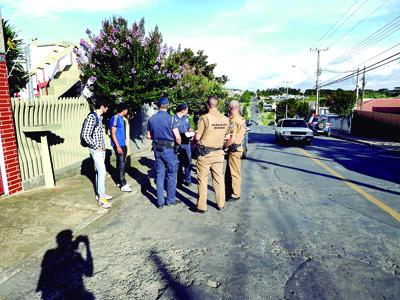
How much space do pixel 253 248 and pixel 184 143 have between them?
3487 millimetres

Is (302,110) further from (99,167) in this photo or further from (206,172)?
→ (99,167)

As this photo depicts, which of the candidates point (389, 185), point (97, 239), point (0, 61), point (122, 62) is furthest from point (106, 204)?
point (389, 185)

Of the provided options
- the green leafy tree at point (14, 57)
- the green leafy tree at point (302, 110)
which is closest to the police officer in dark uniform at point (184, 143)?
the green leafy tree at point (14, 57)

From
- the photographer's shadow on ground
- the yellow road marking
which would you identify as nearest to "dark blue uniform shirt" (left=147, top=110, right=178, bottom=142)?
the photographer's shadow on ground

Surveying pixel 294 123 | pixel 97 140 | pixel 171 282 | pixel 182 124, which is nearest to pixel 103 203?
pixel 97 140

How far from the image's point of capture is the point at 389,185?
7387 millimetres

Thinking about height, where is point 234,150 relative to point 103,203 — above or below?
above

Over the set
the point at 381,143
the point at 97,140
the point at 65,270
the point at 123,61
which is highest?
the point at 123,61

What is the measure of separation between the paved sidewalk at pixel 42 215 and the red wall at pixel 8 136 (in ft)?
→ 1.09

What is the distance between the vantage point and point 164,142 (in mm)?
5625

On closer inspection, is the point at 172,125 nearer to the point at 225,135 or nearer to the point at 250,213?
the point at 225,135

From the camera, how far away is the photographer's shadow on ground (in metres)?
3.23

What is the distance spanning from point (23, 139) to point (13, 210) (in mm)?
1708

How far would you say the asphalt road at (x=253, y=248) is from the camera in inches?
128
